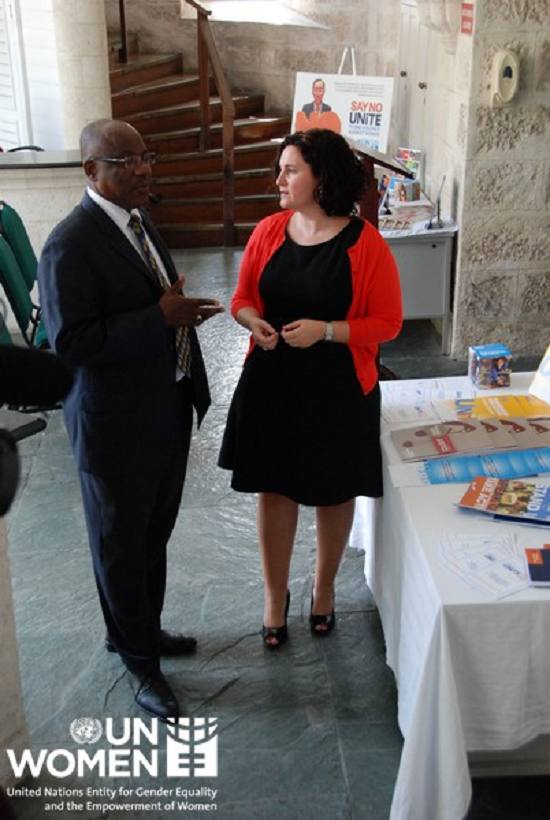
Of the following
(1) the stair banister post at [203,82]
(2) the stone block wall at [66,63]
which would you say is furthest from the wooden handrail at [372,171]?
(1) the stair banister post at [203,82]

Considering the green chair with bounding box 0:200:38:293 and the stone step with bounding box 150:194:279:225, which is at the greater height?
the green chair with bounding box 0:200:38:293

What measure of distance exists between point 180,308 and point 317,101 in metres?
4.28

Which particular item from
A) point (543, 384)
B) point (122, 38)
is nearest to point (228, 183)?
point (122, 38)

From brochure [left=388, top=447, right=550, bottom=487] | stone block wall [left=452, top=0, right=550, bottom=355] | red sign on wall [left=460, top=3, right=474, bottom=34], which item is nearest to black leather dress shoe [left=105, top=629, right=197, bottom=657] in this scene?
brochure [left=388, top=447, right=550, bottom=487]

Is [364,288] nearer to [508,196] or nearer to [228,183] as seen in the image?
[508,196]

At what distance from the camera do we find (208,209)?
8.75m

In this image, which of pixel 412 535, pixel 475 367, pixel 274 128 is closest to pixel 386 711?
pixel 412 535

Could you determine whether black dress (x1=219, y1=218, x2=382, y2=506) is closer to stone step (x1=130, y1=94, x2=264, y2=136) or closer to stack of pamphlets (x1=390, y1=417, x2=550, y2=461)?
stack of pamphlets (x1=390, y1=417, x2=550, y2=461)

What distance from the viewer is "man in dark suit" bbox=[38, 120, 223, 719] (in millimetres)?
2514

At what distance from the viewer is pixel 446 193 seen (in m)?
5.89

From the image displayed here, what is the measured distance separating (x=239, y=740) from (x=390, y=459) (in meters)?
0.92

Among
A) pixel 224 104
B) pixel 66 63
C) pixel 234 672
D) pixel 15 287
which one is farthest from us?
pixel 224 104

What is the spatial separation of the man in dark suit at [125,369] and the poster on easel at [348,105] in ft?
12.8

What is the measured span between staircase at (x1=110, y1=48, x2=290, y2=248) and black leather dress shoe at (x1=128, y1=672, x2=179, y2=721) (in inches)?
229
